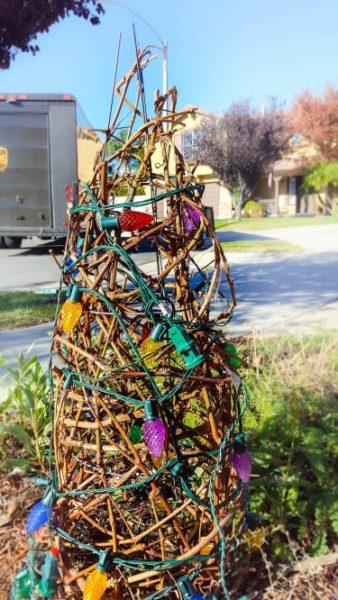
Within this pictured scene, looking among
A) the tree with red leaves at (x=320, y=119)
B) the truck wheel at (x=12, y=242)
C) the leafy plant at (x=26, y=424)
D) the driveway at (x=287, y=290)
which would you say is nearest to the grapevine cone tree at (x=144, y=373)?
the leafy plant at (x=26, y=424)

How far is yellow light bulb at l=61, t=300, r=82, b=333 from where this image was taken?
83cm

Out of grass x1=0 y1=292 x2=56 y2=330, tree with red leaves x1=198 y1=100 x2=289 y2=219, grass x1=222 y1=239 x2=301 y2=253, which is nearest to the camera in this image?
grass x1=0 y1=292 x2=56 y2=330

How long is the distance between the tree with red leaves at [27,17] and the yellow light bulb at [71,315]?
4328 millimetres

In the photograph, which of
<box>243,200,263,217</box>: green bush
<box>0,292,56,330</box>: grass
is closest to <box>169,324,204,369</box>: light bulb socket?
<box>0,292,56,330</box>: grass

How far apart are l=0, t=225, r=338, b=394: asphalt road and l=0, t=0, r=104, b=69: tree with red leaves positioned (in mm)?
2070

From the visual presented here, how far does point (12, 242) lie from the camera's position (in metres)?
8.18

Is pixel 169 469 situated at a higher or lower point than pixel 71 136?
lower

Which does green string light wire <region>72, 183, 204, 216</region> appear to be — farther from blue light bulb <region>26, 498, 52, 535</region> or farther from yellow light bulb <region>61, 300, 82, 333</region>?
blue light bulb <region>26, 498, 52, 535</region>

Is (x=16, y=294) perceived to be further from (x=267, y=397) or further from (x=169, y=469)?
(x=169, y=469)

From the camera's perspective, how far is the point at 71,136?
6699mm

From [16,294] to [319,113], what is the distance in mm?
19632

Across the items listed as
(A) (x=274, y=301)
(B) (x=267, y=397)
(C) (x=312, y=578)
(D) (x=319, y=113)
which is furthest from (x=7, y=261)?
(D) (x=319, y=113)

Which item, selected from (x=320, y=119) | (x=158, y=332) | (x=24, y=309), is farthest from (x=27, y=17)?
(x=320, y=119)

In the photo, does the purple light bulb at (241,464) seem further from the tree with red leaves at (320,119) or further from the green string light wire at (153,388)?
the tree with red leaves at (320,119)
